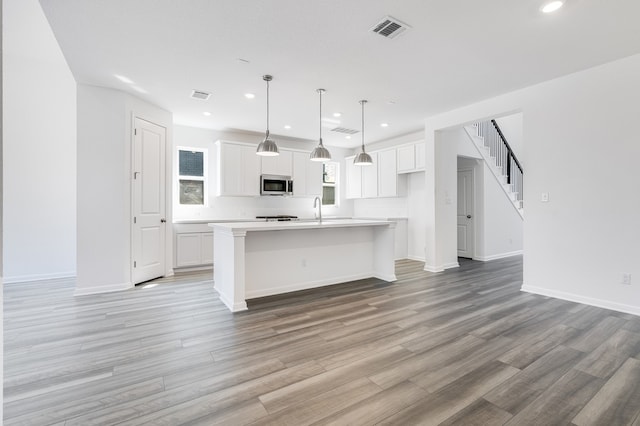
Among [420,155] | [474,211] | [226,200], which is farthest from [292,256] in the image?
[474,211]

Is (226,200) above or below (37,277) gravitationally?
above

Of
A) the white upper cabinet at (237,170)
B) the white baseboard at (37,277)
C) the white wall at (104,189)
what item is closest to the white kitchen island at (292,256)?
the white wall at (104,189)

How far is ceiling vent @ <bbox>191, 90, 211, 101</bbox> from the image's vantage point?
446 cm

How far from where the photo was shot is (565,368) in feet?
7.50

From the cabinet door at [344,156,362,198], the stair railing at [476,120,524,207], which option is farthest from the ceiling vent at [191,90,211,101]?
the stair railing at [476,120,524,207]

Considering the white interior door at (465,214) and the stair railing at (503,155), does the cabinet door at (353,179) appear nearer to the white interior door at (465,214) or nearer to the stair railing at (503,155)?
the white interior door at (465,214)

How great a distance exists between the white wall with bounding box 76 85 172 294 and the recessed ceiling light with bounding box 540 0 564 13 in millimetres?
5061

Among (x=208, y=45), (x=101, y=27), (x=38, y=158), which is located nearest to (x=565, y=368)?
(x=208, y=45)

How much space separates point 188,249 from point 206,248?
0.32 m

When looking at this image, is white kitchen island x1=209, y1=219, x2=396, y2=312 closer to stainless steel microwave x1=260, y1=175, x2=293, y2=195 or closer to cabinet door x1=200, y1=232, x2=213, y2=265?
cabinet door x1=200, y1=232, x2=213, y2=265

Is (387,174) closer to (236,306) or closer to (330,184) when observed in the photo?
(330,184)

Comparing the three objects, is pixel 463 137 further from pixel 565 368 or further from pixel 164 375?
pixel 164 375

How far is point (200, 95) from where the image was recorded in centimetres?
457

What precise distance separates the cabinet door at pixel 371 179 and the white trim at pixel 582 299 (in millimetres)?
3856
